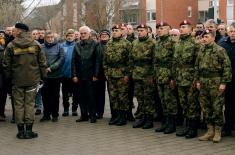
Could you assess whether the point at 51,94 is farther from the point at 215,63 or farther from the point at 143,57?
the point at 215,63

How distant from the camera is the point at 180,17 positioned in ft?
189

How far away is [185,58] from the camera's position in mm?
8656

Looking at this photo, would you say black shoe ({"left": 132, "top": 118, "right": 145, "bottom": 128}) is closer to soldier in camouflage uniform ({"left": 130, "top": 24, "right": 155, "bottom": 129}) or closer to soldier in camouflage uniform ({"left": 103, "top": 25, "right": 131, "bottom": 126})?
soldier in camouflage uniform ({"left": 130, "top": 24, "right": 155, "bottom": 129})

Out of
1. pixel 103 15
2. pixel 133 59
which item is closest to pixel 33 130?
pixel 133 59

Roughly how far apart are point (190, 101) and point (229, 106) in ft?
2.40

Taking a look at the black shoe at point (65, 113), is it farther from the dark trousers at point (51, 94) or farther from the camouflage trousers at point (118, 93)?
the camouflage trousers at point (118, 93)

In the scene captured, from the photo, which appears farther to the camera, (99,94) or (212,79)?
(99,94)

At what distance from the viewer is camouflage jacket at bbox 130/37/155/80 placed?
9391 mm

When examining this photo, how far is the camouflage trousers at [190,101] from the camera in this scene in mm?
8703

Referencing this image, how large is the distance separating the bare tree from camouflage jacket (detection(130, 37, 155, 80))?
15.0 m

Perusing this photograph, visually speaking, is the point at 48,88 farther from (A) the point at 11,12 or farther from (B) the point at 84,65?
(A) the point at 11,12

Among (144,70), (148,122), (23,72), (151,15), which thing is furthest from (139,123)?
(151,15)

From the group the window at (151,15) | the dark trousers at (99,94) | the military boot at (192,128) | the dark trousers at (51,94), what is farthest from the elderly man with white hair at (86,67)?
the window at (151,15)

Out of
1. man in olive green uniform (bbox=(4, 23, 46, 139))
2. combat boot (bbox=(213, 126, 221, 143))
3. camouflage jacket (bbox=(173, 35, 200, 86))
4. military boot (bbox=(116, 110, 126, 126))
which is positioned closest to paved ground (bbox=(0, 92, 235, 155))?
combat boot (bbox=(213, 126, 221, 143))
